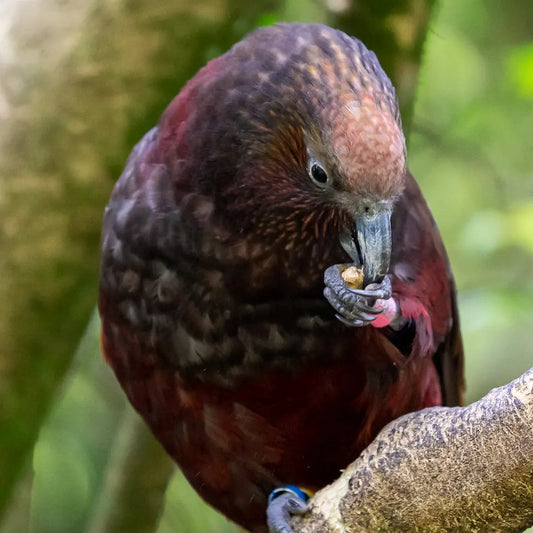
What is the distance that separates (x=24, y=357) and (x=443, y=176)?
2.38 meters

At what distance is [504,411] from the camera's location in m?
1.18

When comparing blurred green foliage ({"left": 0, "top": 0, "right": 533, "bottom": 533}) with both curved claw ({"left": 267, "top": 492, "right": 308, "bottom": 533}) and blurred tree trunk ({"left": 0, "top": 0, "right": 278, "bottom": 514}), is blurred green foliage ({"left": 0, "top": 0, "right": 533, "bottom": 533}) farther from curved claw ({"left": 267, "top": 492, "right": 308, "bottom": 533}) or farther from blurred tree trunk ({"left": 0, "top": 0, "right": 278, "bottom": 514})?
curved claw ({"left": 267, "top": 492, "right": 308, "bottom": 533})

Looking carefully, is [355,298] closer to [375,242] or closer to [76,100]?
[375,242]

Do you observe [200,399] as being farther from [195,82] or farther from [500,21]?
[500,21]

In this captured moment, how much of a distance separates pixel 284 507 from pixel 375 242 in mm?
620

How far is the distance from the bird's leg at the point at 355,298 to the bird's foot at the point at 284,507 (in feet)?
1.28

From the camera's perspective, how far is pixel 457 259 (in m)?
4.05

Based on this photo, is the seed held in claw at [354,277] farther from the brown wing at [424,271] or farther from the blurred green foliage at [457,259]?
the blurred green foliage at [457,259]

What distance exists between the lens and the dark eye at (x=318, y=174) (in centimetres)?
142

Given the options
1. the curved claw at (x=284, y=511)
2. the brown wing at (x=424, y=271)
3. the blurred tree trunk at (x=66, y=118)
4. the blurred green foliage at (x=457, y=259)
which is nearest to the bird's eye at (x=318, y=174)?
the brown wing at (x=424, y=271)

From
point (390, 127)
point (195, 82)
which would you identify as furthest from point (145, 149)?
point (390, 127)

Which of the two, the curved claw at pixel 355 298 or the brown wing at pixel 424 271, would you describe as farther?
the brown wing at pixel 424 271

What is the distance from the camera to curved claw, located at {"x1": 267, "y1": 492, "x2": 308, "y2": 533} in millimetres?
1629

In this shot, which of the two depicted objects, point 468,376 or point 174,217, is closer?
point 174,217
